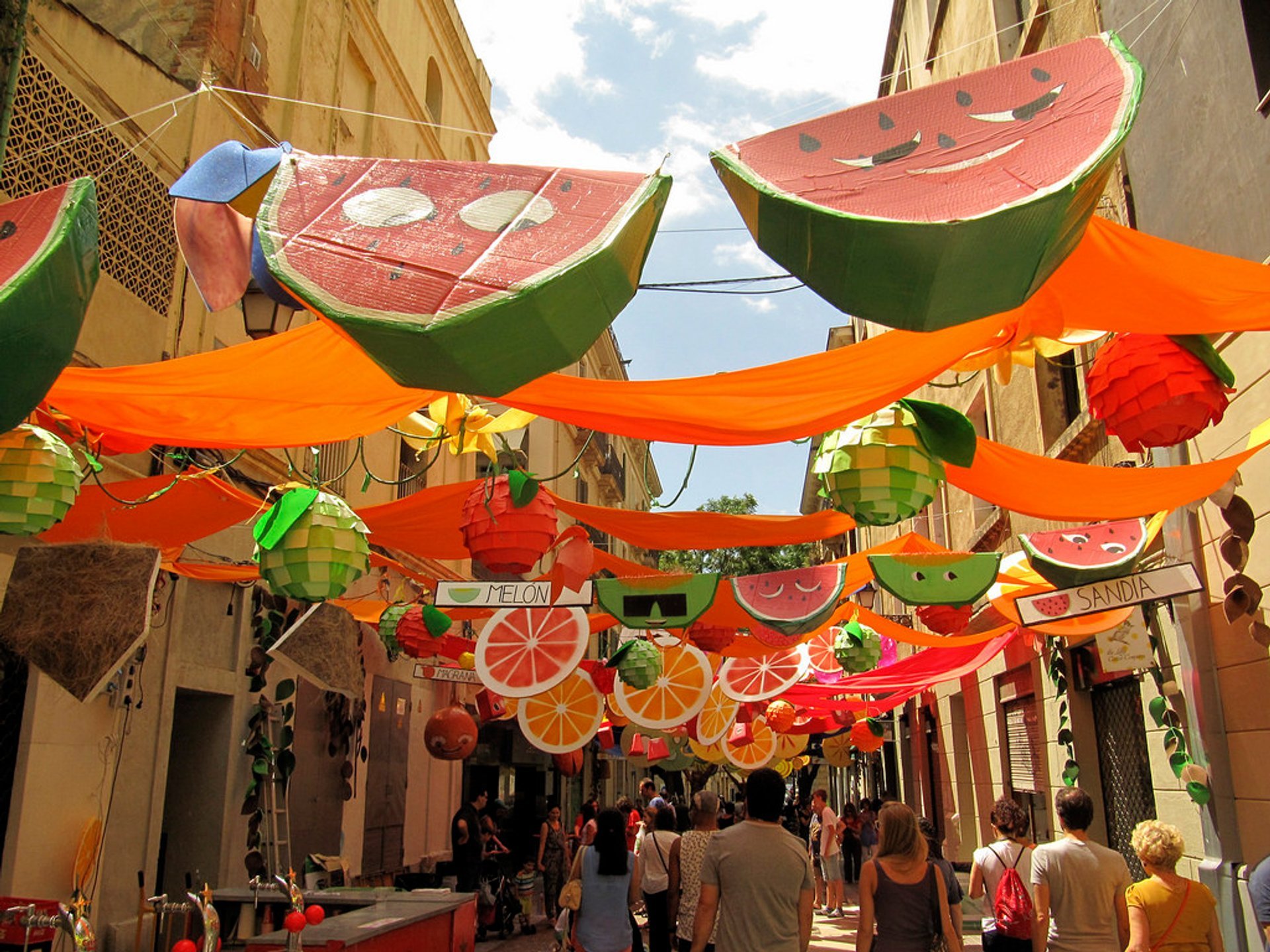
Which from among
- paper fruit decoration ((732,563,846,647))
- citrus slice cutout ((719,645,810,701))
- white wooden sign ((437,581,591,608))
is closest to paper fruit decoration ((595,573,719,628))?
paper fruit decoration ((732,563,846,647))

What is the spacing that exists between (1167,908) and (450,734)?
798cm

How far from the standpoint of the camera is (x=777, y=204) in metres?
2.10

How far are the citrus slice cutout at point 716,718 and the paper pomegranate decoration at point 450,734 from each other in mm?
2649

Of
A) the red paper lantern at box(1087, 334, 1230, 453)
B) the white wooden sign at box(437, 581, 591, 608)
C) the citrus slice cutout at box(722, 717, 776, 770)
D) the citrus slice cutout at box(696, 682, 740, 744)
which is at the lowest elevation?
the citrus slice cutout at box(722, 717, 776, 770)

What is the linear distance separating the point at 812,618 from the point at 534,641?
240 centimetres

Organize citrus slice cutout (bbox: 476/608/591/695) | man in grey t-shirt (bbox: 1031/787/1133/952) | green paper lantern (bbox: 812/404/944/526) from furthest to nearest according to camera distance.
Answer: citrus slice cutout (bbox: 476/608/591/695) < man in grey t-shirt (bbox: 1031/787/1133/952) < green paper lantern (bbox: 812/404/944/526)

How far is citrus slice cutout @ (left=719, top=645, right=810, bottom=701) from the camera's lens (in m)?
10.6

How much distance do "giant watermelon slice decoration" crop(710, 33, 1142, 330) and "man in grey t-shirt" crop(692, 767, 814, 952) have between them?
3.20m

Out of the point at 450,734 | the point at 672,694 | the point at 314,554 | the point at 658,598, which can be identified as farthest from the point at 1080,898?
the point at 450,734

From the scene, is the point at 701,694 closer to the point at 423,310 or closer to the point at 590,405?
the point at 590,405

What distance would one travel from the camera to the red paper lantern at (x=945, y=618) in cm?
718

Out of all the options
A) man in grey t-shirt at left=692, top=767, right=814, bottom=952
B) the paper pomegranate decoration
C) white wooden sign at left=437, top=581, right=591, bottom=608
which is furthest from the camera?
the paper pomegranate decoration

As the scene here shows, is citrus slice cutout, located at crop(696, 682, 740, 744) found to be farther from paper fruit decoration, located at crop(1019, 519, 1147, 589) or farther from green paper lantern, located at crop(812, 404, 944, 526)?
green paper lantern, located at crop(812, 404, 944, 526)

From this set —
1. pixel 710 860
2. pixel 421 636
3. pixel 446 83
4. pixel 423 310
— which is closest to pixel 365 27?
pixel 446 83
